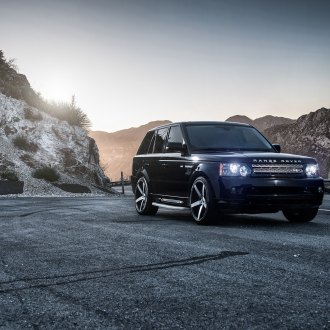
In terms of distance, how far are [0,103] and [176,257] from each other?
24.1 metres

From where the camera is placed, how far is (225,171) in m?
7.98

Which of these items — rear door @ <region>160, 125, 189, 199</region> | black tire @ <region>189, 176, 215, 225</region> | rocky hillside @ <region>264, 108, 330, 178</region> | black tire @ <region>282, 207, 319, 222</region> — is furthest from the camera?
rocky hillside @ <region>264, 108, 330, 178</region>

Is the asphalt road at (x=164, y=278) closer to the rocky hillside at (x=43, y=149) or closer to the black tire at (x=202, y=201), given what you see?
the black tire at (x=202, y=201)

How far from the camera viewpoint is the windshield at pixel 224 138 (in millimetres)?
9117

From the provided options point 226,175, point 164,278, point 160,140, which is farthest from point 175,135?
point 164,278

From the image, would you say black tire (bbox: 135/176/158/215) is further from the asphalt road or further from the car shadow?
the asphalt road

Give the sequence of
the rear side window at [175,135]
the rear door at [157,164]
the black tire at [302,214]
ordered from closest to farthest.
Result: 1. the black tire at [302,214]
2. the rear side window at [175,135]
3. the rear door at [157,164]

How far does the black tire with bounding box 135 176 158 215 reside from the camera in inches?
403

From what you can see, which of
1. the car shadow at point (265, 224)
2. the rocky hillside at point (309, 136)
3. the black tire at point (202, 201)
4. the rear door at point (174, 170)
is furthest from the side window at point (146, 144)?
the rocky hillside at point (309, 136)

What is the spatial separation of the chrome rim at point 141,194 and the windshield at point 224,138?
63.9 inches

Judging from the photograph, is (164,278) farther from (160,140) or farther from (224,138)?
(160,140)

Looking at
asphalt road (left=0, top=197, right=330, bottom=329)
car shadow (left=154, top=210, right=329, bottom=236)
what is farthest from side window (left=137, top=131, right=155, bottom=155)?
asphalt road (left=0, top=197, right=330, bottom=329)

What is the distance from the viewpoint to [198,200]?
27.8 ft

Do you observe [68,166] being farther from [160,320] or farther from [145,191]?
[160,320]
